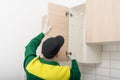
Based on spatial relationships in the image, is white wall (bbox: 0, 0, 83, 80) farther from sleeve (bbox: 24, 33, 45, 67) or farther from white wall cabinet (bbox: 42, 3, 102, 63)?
sleeve (bbox: 24, 33, 45, 67)

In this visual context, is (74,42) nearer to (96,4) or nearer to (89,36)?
(89,36)

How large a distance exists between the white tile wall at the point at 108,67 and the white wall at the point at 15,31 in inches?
28.3

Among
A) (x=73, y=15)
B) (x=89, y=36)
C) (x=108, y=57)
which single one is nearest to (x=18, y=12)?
(x=73, y=15)

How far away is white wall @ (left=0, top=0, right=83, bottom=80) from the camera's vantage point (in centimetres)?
188

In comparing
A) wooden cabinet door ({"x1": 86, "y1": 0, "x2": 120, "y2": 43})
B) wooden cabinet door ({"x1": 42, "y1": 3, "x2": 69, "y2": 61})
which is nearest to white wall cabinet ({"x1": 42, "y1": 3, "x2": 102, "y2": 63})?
wooden cabinet door ({"x1": 42, "y1": 3, "x2": 69, "y2": 61})

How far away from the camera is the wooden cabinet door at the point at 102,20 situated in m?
1.30

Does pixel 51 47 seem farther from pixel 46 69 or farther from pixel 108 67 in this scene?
pixel 108 67

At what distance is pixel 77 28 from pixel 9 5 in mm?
750

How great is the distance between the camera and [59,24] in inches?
70.2

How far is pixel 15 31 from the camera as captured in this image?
1.96 metres

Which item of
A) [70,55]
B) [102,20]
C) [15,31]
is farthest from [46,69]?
[15,31]

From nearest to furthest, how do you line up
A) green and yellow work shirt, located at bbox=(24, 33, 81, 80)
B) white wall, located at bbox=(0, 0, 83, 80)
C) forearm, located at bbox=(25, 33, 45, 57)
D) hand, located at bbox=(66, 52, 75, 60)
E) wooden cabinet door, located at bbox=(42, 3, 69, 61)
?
green and yellow work shirt, located at bbox=(24, 33, 81, 80)
forearm, located at bbox=(25, 33, 45, 57)
hand, located at bbox=(66, 52, 75, 60)
wooden cabinet door, located at bbox=(42, 3, 69, 61)
white wall, located at bbox=(0, 0, 83, 80)

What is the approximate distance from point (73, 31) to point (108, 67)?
0.45 metres

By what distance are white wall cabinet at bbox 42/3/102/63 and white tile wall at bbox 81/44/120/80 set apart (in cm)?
6
